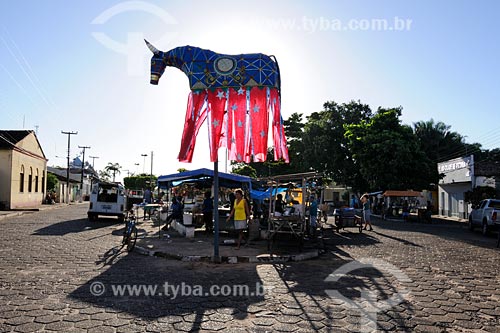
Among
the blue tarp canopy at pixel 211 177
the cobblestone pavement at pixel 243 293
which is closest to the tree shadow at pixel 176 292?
the cobblestone pavement at pixel 243 293

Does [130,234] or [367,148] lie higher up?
[367,148]

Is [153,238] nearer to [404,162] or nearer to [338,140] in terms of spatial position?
[404,162]

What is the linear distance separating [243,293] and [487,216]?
16.4 meters

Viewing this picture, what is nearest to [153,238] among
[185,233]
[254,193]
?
[185,233]

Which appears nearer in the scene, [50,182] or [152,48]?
[152,48]

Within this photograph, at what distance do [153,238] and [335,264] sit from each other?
23.3 ft

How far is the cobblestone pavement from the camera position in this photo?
5.18 meters

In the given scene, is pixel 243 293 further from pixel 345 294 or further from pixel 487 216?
pixel 487 216

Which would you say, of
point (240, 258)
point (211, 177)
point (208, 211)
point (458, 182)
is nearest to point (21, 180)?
point (211, 177)

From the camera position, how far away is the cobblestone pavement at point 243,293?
5180 mm

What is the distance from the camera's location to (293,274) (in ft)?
27.7

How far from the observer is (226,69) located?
10492mm

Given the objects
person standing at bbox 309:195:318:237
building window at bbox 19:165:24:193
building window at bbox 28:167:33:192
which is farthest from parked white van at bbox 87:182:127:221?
building window at bbox 28:167:33:192

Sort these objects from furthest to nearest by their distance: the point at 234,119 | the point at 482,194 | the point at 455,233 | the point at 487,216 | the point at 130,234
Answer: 1. the point at 482,194
2. the point at 455,233
3. the point at 487,216
4. the point at 130,234
5. the point at 234,119
